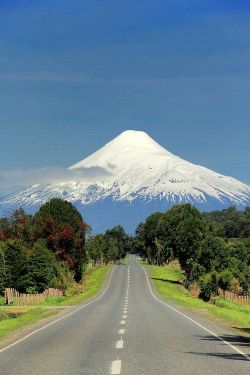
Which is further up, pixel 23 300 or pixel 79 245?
pixel 79 245

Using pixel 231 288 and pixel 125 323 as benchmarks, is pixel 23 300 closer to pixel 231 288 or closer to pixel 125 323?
pixel 231 288

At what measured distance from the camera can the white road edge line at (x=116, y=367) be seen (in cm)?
1441

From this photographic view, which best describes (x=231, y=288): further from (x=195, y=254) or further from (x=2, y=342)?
(x=2, y=342)

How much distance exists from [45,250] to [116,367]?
69409 millimetres

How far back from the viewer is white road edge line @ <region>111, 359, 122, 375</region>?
14.4 metres

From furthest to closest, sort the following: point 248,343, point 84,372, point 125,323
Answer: point 125,323, point 248,343, point 84,372

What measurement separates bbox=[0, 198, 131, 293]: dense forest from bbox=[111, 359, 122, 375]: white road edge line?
59.6m

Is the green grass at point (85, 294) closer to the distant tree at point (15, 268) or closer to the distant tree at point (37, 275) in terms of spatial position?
the distant tree at point (37, 275)

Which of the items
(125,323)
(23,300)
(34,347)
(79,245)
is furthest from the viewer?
(79,245)

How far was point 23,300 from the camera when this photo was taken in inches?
2566

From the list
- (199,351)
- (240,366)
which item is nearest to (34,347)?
(199,351)

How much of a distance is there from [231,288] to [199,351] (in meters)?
62.6

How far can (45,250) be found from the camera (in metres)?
83.6

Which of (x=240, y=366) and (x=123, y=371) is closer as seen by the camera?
(x=123, y=371)
